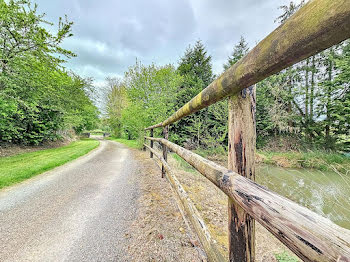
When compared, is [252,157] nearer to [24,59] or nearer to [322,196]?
[322,196]

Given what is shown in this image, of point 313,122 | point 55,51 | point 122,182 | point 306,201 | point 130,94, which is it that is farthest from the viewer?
point 313,122

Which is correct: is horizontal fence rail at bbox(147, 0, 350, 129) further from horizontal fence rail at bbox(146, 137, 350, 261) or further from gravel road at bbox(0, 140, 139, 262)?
gravel road at bbox(0, 140, 139, 262)

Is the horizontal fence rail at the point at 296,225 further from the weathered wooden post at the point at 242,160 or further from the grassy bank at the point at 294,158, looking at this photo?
the grassy bank at the point at 294,158

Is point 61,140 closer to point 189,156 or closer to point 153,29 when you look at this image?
point 189,156

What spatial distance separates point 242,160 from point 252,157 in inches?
2.4

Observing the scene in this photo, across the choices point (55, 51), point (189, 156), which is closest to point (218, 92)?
point (189, 156)

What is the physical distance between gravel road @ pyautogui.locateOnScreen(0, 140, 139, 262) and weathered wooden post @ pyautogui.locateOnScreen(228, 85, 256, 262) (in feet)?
4.03

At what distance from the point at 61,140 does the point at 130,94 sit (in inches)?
290

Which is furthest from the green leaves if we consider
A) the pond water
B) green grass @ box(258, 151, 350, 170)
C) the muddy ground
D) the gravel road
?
green grass @ box(258, 151, 350, 170)

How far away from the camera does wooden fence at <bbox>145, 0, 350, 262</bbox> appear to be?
0.37m

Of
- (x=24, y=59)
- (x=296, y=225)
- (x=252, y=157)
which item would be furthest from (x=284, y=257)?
(x=24, y=59)

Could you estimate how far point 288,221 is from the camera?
1.48ft

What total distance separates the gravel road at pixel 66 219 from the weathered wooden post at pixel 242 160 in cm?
123

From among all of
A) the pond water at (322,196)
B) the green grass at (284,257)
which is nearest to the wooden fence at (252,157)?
the green grass at (284,257)
